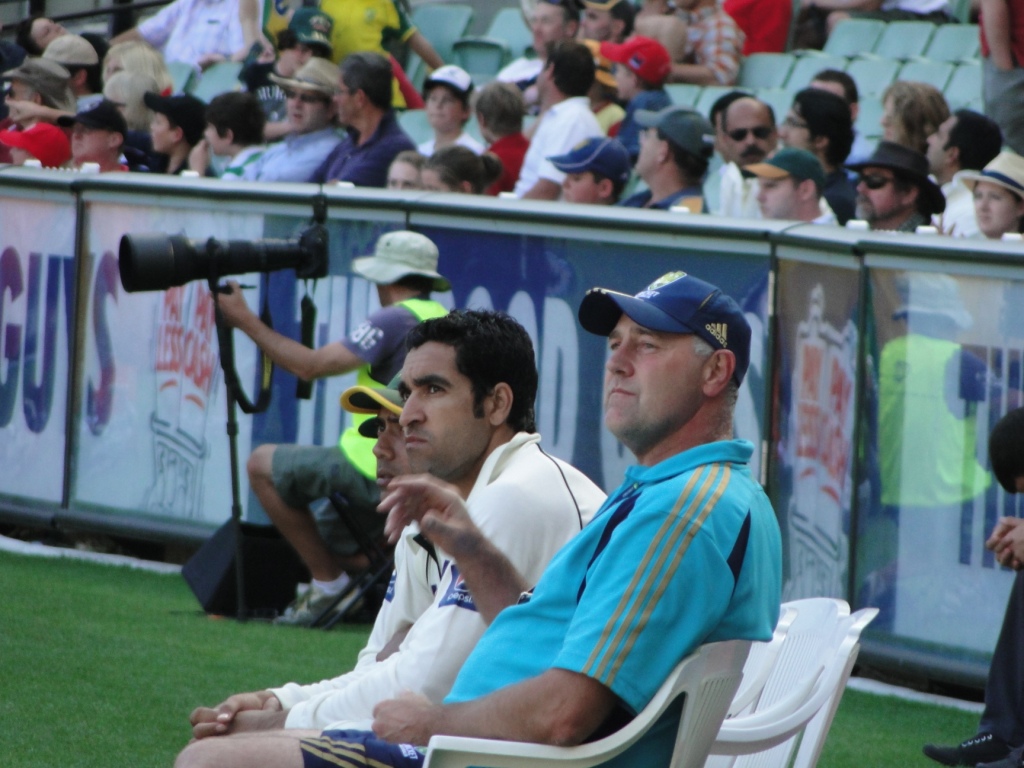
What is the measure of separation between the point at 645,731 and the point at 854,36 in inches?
368

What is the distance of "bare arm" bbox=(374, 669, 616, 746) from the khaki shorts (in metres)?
3.77

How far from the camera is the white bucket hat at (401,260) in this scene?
21.3ft

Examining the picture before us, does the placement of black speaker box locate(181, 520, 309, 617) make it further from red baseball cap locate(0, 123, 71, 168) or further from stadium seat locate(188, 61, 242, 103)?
stadium seat locate(188, 61, 242, 103)

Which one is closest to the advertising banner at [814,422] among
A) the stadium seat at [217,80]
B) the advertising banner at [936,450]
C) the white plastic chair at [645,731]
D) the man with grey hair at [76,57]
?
the advertising banner at [936,450]

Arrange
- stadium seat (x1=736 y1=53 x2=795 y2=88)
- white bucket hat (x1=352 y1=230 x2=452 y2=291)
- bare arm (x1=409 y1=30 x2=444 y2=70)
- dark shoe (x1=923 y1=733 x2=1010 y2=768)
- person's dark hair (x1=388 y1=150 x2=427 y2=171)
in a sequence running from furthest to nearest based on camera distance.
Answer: bare arm (x1=409 y1=30 x2=444 y2=70), stadium seat (x1=736 y1=53 x2=795 y2=88), person's dark hair (x1=388 y1=150 x2=427 y2=171), white bucket hat (x1=352 y1=230 x2=452 y2=291), dark shoe (x1=923 y1=733 x2=1010 y2=768)

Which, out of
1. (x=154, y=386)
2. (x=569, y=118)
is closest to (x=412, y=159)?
(x=569, y=118)

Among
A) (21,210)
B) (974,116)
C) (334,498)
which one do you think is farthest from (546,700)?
(21,210)

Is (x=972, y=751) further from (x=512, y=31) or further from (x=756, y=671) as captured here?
(x=512, y=31)

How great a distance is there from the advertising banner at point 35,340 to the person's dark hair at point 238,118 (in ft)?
6.48

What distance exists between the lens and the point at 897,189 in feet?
22.4

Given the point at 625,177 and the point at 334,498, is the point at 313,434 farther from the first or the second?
the point at 625,177

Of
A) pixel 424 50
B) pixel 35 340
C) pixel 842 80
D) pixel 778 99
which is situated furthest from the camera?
pixel 424 50

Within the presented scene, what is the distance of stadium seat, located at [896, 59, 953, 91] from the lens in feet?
33.6

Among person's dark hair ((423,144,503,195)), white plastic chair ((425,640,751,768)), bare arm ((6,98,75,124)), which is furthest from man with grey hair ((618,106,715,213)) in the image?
white plastic chair ((425,640,751,768))
